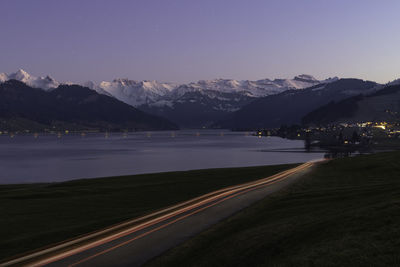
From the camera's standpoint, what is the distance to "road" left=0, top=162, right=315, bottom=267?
18.7 metres

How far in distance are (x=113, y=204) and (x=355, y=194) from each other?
21.5m

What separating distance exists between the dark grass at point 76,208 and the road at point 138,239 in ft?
8.18

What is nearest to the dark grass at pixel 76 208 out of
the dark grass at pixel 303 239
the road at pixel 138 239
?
the road at pixel 138 239

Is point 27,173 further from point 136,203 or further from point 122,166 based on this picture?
point 136,203

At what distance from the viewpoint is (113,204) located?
3800 centimetres

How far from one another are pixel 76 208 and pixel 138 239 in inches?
603

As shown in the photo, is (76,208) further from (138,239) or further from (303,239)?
(303,239)

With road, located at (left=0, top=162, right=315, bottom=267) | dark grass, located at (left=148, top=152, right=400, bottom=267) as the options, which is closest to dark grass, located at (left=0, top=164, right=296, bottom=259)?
road, located at (left=0, top=162, right=315, bottom=267)

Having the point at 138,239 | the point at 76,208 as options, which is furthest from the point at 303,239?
the point at 76,208

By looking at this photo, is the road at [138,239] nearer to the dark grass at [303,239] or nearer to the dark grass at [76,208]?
the dark grass at [303,239]

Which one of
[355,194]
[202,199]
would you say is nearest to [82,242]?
[202,199]

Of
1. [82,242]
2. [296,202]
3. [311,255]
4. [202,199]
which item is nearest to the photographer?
[311,255]

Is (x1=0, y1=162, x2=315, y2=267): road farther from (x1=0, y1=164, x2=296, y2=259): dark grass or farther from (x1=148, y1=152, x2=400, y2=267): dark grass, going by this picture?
(x1=0, y1=164, x2=296, y2=259): dark grass

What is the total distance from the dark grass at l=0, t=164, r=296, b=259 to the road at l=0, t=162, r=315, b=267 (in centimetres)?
249
